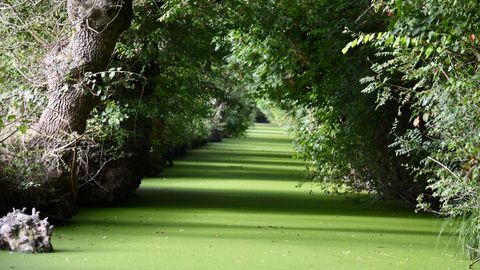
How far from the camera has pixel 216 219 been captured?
1266 cm

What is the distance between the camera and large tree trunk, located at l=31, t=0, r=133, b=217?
1148 centimetres

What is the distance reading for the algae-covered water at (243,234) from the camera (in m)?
8.70

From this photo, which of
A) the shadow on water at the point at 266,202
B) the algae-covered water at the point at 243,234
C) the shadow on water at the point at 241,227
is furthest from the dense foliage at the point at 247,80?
the shadow on water at the point at 241,227

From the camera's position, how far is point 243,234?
1099 centimetres

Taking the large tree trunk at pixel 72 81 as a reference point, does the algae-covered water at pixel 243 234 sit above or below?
below

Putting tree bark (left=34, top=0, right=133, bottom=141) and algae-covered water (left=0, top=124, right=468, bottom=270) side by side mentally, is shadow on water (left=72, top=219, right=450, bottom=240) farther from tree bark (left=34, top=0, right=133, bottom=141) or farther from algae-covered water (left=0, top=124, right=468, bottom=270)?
tree bark (left=34, top=0, right=133, bottom=141)

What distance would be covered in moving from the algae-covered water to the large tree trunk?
587 mm

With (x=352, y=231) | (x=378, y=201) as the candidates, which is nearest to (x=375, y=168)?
(x=378, y=201)

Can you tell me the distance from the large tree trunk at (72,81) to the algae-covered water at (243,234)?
587 mm

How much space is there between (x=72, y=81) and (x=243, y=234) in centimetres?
299

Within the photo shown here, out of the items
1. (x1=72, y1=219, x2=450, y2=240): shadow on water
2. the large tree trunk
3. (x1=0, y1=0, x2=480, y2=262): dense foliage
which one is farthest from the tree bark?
(x1=72, y1=219, x2=450, y2=240): shadow on water

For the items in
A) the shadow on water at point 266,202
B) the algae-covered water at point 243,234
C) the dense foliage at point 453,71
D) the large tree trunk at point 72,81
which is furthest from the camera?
the shadow on water at point 266,202

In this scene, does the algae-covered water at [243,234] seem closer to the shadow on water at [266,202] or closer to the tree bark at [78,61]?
the shadow on water at [266,202]

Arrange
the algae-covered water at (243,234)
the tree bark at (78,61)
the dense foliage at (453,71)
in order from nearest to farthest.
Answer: the dense foliage at (453,71) → the algae-covered water at (243,234) → the tree bark at (78,61)
